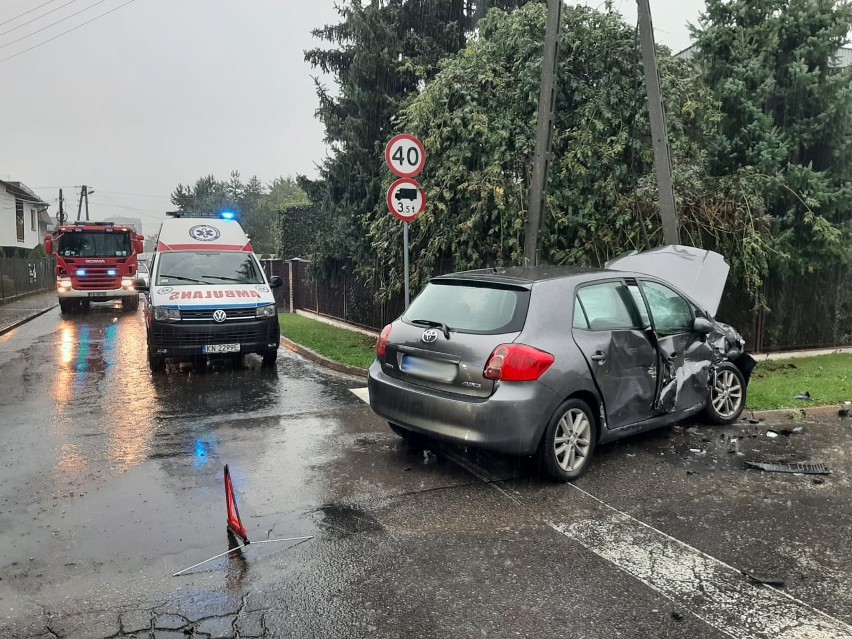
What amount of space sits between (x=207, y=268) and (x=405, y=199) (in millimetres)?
3956

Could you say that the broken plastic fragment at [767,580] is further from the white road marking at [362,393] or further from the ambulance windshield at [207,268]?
the ambulance windshield at [207,268]

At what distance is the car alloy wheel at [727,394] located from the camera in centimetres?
680

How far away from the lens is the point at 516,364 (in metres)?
4.88

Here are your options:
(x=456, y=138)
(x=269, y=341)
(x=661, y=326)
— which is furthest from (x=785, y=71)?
(x=269, y=341)

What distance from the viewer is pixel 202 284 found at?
34.6 feet

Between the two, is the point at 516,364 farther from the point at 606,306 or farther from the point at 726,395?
the point at 726,395

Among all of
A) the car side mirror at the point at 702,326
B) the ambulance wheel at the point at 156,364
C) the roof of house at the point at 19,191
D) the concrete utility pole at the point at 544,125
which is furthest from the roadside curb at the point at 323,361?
the roof of house at the point at 19,191

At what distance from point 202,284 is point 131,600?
7.63m

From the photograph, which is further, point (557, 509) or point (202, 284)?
point (202, 284)

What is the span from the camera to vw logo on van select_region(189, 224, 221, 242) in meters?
11.9

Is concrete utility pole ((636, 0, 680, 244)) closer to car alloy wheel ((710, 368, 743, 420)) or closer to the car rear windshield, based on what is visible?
car alloy wheel ((710, 368, 743, 420))

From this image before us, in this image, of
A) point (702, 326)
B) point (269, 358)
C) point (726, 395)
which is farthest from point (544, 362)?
point (269, 358)

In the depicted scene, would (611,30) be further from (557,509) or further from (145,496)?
(145,496)

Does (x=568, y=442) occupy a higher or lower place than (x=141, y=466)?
higher
